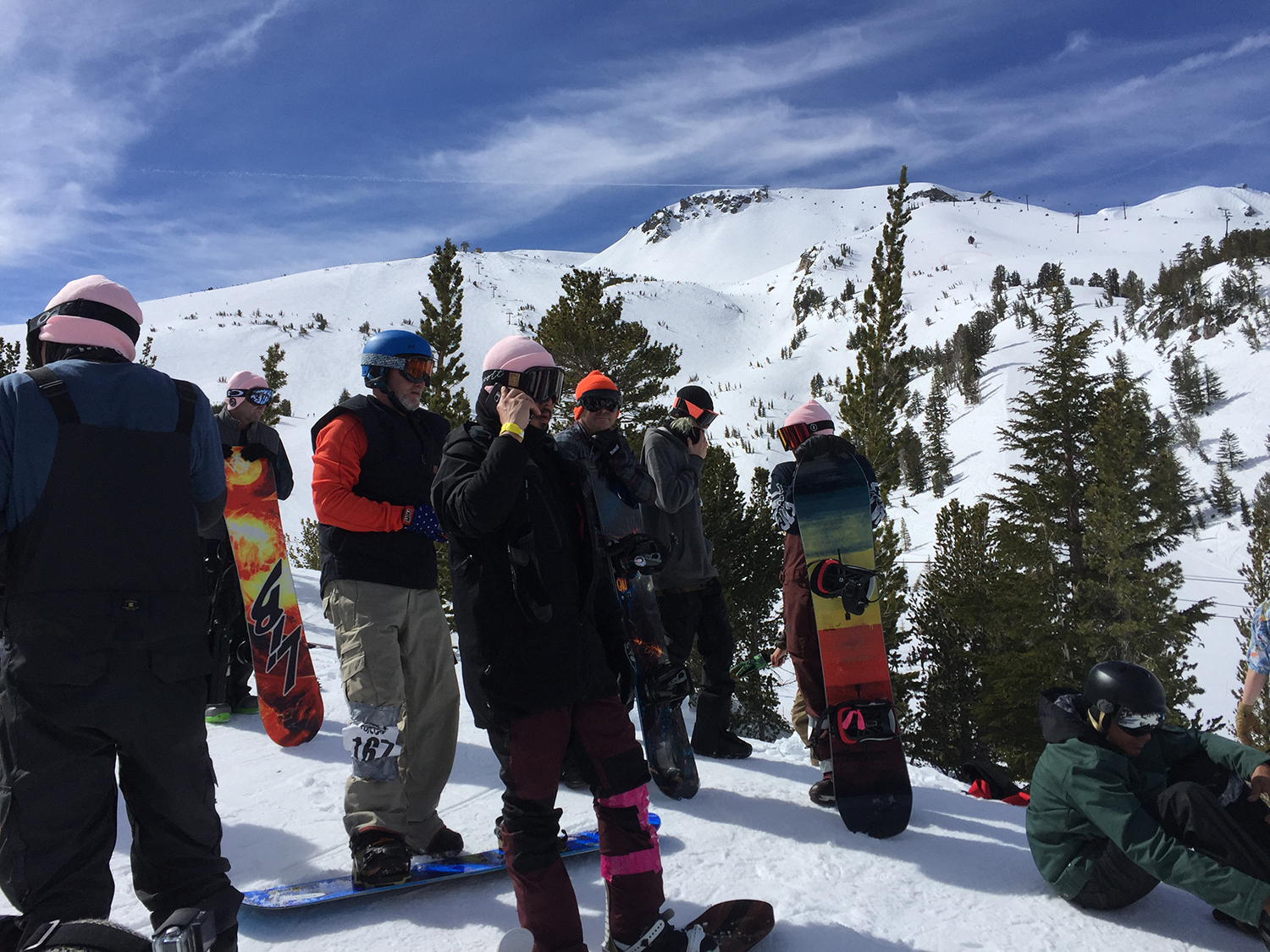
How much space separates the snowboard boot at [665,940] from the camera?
2.09 m

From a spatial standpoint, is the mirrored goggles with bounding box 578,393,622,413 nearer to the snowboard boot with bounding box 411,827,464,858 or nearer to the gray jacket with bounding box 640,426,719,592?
the gray jacket with bounding box 640,426,719,592

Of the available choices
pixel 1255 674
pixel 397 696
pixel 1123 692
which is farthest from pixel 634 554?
pixel 1255 674

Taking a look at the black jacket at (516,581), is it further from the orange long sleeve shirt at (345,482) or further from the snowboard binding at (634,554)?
the orange long sleeve shirt at (345,482)

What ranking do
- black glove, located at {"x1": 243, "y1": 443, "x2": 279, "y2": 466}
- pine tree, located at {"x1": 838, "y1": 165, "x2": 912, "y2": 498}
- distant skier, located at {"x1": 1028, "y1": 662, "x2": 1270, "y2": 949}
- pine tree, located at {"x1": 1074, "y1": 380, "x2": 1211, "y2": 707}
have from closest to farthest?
distant skier, located at {"x1": 1028, "y1": 662, "x2": 1270, "y2": 949}, black glove, located at {"x1": 243, "y1": 443, "x2": 279, "y2": 466}, pine tree, located at {"x1": 1074, "y1": 380, "x2": 1211, "y2": 707}, pine tree, located at {"x1": 838, "y1": 165, "x2": 912, "y2": 498}

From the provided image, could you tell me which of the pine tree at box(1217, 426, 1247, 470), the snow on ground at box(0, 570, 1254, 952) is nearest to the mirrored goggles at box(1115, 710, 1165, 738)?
the snow on ground at box(0, 570, 1254, 952)

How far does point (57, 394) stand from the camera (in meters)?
1.96

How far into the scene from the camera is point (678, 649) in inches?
166

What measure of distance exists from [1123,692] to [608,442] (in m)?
2.27

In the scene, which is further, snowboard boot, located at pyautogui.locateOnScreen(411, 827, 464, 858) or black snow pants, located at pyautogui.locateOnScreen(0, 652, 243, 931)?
snowboard boot, located at pyautogui.locateOnScreen(411, 827, 464, 858)

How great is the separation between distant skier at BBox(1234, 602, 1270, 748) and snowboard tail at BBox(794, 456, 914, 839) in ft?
6.13

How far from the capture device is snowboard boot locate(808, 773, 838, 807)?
3.78 meters

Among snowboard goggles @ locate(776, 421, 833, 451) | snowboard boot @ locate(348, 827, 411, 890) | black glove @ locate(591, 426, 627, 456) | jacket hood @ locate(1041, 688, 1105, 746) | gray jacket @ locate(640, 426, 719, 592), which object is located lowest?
snowboard boot @ locate(348, 827, 411, 890)

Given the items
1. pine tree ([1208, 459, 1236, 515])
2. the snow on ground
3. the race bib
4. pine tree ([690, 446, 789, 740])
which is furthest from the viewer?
pine tree ([1208, 459, 1236, 515])

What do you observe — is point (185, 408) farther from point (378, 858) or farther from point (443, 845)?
point (443, 845)
